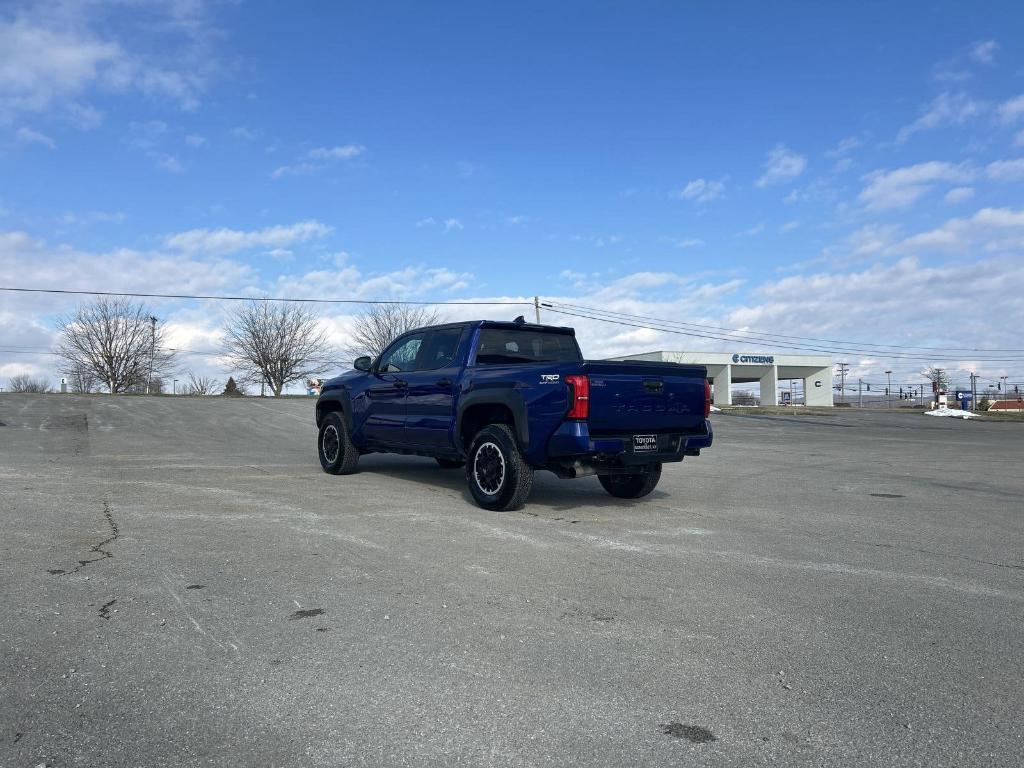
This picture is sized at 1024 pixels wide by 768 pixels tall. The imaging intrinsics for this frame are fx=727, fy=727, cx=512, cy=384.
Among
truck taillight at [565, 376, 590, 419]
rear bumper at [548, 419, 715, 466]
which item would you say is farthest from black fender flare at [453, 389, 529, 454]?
truck taillight at [565, 376, 590, 419]

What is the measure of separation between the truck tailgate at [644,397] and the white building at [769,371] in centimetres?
5512

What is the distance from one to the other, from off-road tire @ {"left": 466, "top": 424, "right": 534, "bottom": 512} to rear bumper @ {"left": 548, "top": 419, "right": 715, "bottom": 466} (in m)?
0.38

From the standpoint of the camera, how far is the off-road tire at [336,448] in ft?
31.7

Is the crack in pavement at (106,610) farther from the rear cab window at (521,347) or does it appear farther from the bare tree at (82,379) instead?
the bare tree at (82,379)

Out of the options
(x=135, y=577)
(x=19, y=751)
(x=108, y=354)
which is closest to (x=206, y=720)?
(x=19, y=751)

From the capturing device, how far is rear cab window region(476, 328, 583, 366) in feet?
26.2

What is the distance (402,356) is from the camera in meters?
9.06

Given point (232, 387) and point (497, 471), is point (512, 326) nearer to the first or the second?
point (497, 471)

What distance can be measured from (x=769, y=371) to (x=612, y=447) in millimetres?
65526

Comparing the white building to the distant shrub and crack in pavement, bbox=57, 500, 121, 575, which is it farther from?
crack in pavement, bbox=57, 500, 121, 575

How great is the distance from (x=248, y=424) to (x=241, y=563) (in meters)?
17.1

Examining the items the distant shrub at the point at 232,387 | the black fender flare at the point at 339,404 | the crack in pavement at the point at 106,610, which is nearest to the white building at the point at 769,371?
the distant shrub at the point at 232,387

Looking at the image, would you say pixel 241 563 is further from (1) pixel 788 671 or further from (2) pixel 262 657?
(1) pixel 788 671

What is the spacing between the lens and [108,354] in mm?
62938
